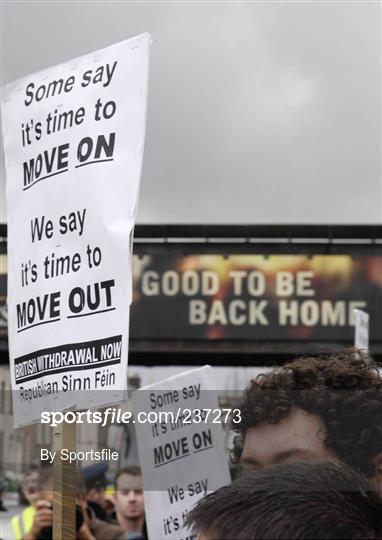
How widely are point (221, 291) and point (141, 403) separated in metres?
5.59

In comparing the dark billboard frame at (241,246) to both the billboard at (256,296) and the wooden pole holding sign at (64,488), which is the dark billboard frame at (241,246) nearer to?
the billboard at (256,296)

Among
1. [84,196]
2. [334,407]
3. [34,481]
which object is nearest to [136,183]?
[84,196]

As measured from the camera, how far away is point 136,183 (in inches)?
109

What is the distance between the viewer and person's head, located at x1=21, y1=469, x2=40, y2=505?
5159mm

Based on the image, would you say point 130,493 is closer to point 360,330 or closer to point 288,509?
point 360,330

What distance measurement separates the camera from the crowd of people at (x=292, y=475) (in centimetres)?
107

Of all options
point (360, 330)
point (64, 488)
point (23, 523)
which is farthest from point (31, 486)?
point (64, 488)

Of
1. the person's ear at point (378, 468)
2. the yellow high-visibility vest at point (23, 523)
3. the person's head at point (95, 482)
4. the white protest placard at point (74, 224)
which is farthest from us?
the yellow high-visibility vest at point (23, 523)

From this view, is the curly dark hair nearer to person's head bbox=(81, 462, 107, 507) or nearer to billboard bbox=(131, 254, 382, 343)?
person's head bbox=(81, 462, 107, 507)

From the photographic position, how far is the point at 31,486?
17.5 feet

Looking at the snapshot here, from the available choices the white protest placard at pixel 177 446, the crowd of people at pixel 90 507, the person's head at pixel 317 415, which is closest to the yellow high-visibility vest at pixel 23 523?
the crowd of people at pixel 90 507

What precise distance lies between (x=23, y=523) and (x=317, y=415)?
3.48 metres

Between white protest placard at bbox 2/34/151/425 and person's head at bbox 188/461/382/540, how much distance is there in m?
1.55

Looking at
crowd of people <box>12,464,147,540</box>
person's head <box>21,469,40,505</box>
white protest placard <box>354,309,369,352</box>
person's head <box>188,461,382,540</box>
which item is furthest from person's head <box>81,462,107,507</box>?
person's head <box>188,461,382,540</box>
